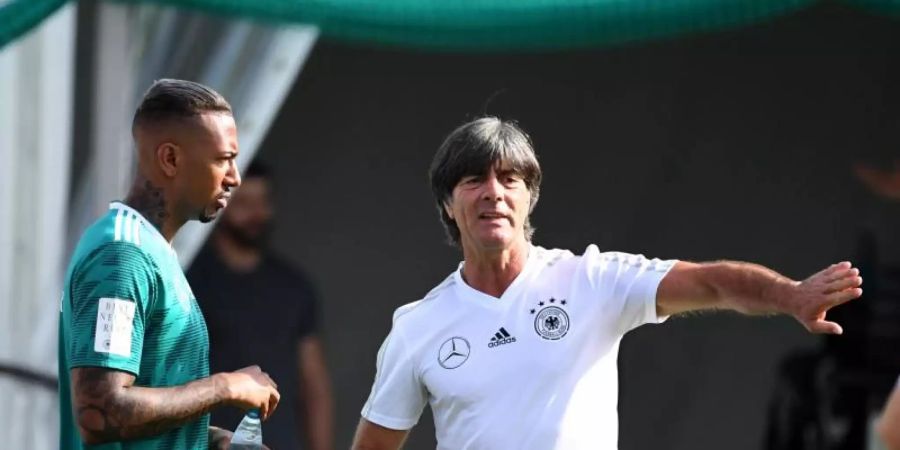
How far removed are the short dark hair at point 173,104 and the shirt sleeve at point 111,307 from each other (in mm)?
286

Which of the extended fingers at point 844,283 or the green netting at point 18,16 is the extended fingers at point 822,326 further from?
the green netting at point 18,16

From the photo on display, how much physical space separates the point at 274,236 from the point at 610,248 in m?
1.62

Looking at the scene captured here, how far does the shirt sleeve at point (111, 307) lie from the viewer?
8.92 feet

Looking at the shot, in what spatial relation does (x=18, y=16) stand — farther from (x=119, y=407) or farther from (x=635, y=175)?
(x=635, y=175)

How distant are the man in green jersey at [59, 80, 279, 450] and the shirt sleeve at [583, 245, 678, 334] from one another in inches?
33.2

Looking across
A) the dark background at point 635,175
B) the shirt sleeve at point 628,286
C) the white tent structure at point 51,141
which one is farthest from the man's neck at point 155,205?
the dark background at point 635,175

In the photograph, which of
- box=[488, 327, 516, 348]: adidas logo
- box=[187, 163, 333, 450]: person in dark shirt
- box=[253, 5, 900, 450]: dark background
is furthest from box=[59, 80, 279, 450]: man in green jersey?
box=[253, 5, 900, 450]: dark background

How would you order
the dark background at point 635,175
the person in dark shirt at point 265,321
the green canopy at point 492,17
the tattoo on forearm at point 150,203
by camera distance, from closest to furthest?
1. the tattoo on forearm at point 150,203
2. the green canopy at point 492,17
3. the person in dark shirt at point 265,321
4. the dark background at point 635,175

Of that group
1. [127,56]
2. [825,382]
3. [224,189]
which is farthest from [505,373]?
[825,382]

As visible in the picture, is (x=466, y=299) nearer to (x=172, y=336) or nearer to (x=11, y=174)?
(x=172, y=336)

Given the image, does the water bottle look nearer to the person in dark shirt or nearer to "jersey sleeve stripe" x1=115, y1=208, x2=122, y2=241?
"jersey sleeve stripe" x1=115, y1=208, x2=122, y2=241

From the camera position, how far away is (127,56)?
5.60 meters

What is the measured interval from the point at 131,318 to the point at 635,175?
490 cm

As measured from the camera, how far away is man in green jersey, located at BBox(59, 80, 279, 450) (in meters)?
2.72
